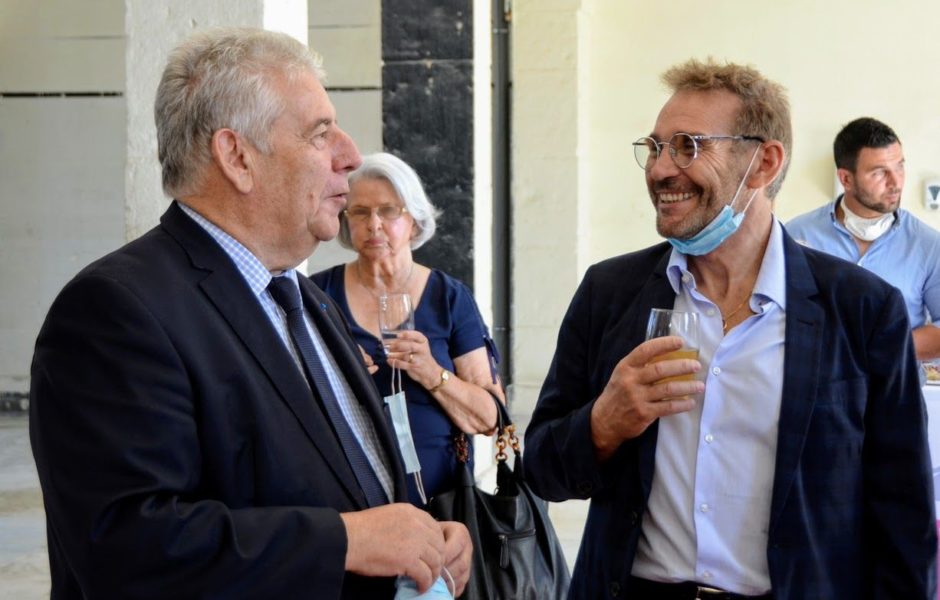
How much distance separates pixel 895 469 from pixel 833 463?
12cm

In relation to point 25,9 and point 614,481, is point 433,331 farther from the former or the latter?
point 25,9

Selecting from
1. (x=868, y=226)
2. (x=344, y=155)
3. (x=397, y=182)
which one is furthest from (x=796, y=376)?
(x=868, y=226)

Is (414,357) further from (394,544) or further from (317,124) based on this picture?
(394,544)

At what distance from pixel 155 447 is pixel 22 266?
9.30 m

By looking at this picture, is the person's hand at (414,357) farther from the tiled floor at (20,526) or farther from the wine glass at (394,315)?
the tiled floor at (20,526)

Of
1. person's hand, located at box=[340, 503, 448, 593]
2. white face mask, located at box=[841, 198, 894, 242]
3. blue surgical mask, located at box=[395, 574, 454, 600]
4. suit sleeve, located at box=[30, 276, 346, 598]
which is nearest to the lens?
suit sleeve, located at box=[30, 276, 346, 598]

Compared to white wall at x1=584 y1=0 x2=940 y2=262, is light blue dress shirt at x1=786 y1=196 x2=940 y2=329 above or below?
below

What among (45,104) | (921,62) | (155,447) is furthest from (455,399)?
(45,104)

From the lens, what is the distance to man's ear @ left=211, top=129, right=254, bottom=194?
1.92 metres

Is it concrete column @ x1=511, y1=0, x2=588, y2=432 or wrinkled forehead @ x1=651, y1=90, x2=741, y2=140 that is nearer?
wrinkled forehead @ x1=651, y1=90, x2=741, y2=140

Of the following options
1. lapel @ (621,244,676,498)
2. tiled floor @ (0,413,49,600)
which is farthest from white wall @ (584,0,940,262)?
lapel @ (621,244,676,498)

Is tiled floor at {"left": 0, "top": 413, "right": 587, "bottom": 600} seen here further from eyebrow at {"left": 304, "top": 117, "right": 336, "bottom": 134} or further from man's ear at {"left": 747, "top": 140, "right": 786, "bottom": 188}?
eyebrow at {"left": 304, "top": 117, "right": 336, "bottom": 134}

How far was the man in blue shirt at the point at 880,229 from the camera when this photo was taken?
16.1 feet

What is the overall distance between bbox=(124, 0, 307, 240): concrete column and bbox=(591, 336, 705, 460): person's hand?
157 cm
